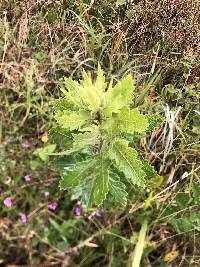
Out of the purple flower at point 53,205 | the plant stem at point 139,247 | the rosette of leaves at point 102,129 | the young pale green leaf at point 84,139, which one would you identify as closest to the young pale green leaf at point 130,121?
the rosette of leaves at point 102,129

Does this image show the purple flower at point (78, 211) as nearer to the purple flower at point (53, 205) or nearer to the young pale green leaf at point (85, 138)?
the purple flower at point (53, 205)

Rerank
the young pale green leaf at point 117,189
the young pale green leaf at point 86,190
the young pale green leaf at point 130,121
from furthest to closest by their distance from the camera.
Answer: the young pale green leaf at point 86,190 → the young pale green leaf at point 117,189 → the young pale green leaf at point 130,121

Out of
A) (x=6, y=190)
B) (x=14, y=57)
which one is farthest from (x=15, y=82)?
(x=6, y=190)

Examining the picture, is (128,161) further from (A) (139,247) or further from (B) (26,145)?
(B) (26,145)

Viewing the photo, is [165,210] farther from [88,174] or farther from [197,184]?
[88,174]

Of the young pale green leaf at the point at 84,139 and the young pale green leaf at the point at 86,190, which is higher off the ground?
the young pale green leaf at the point at 84,139

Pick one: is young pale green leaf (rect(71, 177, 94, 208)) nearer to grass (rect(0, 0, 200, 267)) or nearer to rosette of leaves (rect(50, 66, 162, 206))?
rosette of leaves (rect(50, 66, 162, 206))
